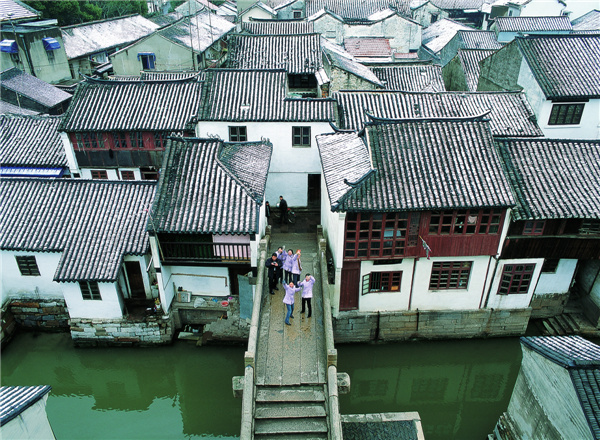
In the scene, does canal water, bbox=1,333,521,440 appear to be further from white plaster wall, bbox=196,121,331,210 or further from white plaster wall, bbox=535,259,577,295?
white plaster wall, bbox=196,121,331,210

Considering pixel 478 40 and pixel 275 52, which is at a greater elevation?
pixel 275 52

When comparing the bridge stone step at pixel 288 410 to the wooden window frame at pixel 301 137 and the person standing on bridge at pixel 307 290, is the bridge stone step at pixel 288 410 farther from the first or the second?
the wooden window frame at pixel 301 137

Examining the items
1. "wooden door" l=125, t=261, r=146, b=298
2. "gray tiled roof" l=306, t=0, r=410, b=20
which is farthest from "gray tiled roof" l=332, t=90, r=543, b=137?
"gray tiled roof" l=306, t=0, r=410, b=20

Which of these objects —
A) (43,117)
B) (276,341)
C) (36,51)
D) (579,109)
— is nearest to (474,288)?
(276,341)

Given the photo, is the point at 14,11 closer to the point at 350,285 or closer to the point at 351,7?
the point at 351,7

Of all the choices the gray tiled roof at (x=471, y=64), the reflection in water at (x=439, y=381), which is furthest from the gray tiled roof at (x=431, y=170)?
the gray tiled roof at (x=471, y=64)

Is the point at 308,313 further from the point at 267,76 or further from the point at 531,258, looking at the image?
the point at 267,76

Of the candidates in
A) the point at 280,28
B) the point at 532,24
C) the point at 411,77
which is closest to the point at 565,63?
the point at 411,77
